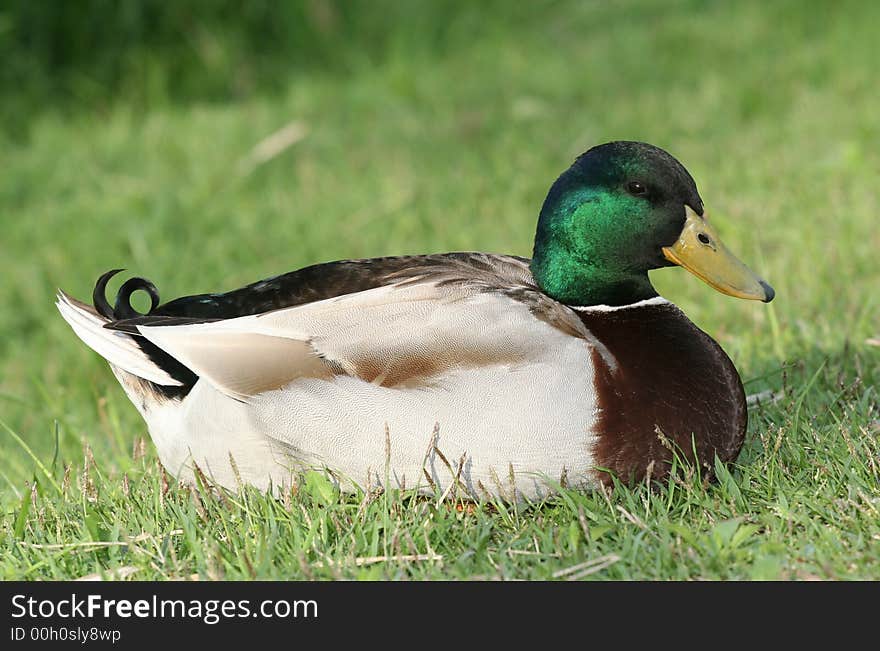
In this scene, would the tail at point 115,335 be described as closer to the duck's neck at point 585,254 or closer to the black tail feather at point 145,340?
the black tail feather at point 145,340

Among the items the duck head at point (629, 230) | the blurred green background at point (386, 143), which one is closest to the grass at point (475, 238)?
the blurred green background at point (386, 143)

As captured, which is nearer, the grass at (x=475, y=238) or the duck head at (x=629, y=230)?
the grass at (x=475, y=238)

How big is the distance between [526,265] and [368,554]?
3.31 feet

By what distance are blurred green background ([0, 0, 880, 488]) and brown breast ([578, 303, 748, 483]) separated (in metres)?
0.34

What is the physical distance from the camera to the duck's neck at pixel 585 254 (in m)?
2.92

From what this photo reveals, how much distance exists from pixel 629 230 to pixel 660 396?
427 mm

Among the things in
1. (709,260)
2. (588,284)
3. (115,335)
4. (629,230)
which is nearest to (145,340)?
(115,335)

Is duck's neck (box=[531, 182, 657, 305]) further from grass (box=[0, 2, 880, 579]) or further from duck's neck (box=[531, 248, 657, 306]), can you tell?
grass (box=[0, 2, 880, 579])

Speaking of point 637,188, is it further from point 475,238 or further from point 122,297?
point 475,238

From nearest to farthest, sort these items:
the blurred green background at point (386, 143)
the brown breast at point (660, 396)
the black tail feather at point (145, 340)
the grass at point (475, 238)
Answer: the grass at point (475, 238) → the brown breast at point (660, 396) → the black tail feather at point (145, 340) → the blurred green background at point (386, 143)

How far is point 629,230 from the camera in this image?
9.50ft

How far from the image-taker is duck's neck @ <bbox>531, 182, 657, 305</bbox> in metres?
2.92
